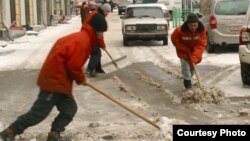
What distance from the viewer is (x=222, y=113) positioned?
28.5 ft

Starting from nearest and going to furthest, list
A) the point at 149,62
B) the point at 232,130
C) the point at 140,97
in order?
the point at 232,130, the point at 140,97, the point at 149,62

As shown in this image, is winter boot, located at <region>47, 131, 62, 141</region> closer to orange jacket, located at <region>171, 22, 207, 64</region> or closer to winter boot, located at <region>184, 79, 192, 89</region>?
orange jacket, located at <region>171, 22, 207, 64</region>

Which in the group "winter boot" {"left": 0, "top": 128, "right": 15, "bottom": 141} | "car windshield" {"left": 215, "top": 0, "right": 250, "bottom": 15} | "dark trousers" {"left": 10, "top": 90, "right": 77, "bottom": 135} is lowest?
"winter boot" {"left": 0, "top": 128, "right": 15, "bottom": 141}

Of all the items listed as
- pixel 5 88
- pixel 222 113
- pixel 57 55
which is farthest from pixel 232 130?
pixel 5 88

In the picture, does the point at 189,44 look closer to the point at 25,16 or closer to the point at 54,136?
the point at 54,136

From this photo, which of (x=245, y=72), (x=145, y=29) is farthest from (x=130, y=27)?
(x=245, y=72)

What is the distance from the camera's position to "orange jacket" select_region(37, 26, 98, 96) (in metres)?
6.28

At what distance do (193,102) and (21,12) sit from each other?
21785 millimetres

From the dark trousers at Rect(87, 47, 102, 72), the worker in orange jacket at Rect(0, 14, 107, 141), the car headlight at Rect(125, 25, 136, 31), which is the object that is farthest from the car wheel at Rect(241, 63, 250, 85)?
the car headlight at Rect(125, 25, 136, 31)

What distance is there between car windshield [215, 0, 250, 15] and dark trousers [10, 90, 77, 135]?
444 inches

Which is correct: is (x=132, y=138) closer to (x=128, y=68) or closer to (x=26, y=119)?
(x=26, y=119)

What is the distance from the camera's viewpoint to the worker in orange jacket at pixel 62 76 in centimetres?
630

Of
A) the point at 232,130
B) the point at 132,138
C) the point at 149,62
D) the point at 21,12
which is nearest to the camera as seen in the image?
the point at 232,130

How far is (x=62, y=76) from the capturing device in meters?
6.38
